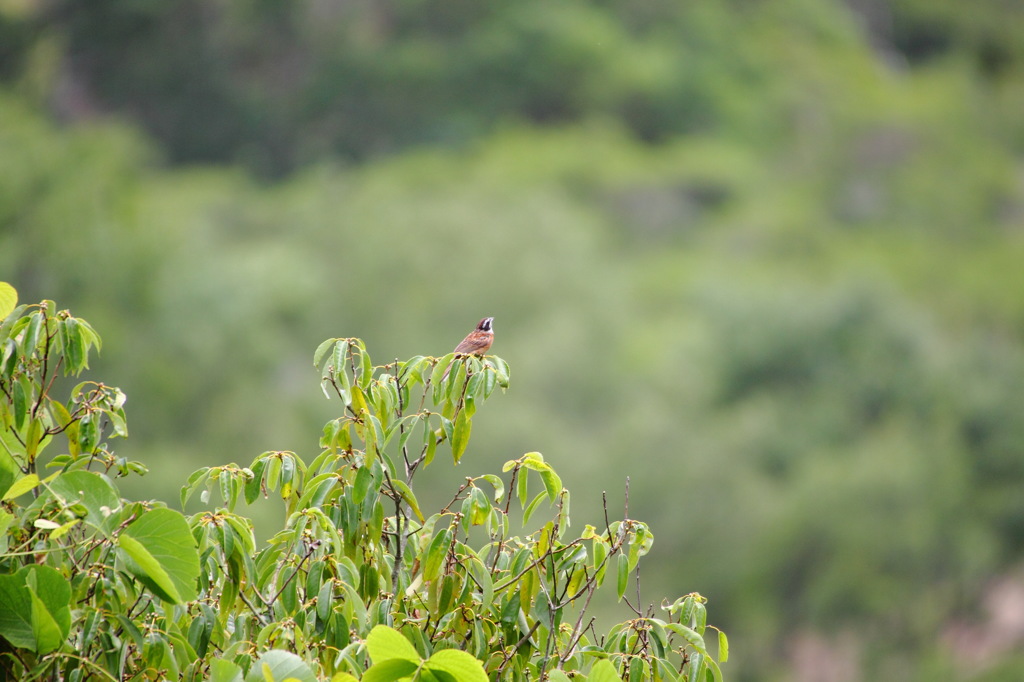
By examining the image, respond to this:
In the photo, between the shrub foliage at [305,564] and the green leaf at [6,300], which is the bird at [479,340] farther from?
the green leaf at [6,300]

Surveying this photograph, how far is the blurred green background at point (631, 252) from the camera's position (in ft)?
85.2

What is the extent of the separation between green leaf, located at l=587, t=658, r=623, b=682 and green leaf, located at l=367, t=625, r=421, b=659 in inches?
22.2

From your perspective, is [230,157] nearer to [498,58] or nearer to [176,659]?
[498,58]

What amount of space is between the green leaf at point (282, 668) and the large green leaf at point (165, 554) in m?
0.33

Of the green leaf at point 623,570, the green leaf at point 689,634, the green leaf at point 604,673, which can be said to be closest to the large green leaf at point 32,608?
the green leaf at point 604,673

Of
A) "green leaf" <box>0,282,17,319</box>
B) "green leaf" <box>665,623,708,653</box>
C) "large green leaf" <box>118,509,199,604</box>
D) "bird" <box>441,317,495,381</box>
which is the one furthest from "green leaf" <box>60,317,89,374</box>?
"green leaf" <box>665,623,708,653</box>

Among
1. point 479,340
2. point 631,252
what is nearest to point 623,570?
point 479,340

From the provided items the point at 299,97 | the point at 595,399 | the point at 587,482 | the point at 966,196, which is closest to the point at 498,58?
the point at 299,97

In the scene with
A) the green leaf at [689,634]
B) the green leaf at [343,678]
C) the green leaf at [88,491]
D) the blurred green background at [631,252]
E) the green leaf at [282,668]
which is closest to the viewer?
the green leaf at [282,668]

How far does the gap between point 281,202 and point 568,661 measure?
55046 mm

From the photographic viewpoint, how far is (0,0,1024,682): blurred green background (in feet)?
85.2

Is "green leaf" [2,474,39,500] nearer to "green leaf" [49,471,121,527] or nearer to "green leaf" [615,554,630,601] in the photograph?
"green leaf" [49,471,121,527]

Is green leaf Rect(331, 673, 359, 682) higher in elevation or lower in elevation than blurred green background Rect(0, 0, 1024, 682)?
lower

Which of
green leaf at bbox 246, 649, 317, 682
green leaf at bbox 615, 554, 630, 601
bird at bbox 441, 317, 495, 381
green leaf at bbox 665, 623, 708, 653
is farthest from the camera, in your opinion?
bird at bbox 441, 317, 495, 381
